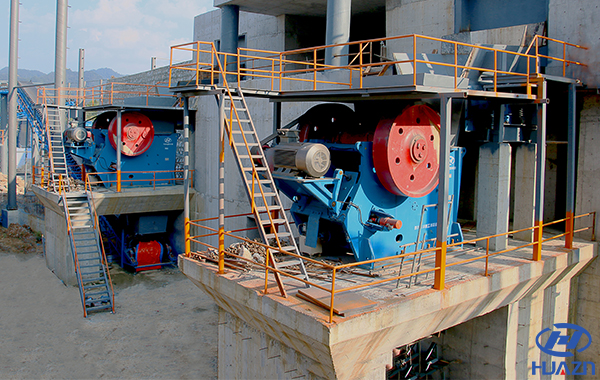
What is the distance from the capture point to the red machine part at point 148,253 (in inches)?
826

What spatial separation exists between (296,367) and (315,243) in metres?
2.62

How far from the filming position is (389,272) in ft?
30.4

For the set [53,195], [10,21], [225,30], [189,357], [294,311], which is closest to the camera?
[294,311]

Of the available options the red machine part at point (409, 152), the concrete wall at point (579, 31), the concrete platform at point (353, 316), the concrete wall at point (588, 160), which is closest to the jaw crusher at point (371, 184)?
the red machine part at point (409, 152)

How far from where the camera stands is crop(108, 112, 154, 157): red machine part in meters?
21.6

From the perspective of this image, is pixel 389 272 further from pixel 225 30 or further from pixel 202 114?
pixel 225 30

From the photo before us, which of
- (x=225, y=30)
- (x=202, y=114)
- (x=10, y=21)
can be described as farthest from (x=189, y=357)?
(x=10, y=21)

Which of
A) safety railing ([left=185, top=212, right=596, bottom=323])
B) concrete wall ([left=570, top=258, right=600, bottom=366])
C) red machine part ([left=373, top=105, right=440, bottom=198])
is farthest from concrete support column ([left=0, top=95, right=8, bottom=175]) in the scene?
concrete wall ([left=570, top=258, right=600, bottom=366])

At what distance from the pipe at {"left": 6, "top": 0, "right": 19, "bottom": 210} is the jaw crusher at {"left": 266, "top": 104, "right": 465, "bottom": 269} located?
22249mm

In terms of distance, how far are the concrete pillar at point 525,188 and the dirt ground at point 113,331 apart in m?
8.56

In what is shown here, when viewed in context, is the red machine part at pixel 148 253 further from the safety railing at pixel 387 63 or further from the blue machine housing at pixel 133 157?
the safety railing at pixel 387 63

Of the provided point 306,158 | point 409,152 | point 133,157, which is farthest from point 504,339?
point 133,157

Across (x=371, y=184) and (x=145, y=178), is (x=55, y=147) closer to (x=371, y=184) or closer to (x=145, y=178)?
(x=145, y=178)

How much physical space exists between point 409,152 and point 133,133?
15.5 m
